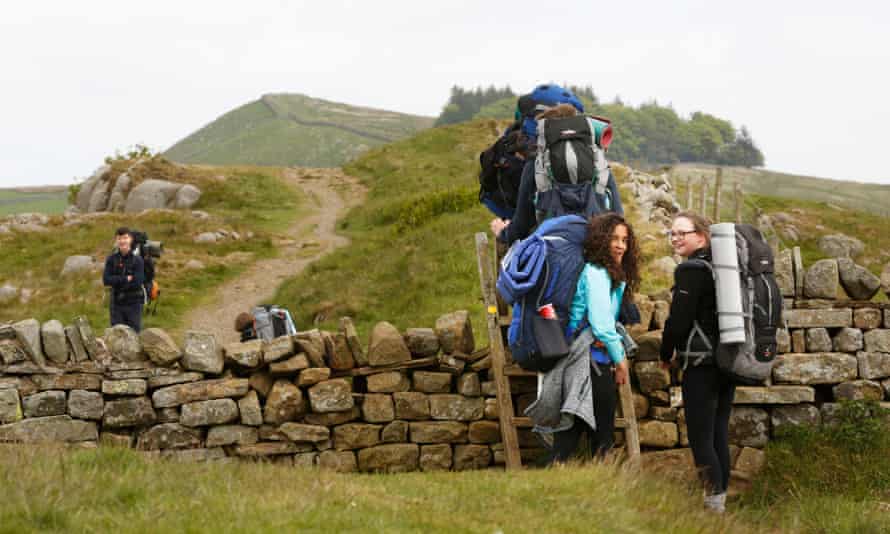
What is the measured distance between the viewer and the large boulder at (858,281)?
812 cm

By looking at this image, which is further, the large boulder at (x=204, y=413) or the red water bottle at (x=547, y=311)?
the large boulder at (x=204, y=413)

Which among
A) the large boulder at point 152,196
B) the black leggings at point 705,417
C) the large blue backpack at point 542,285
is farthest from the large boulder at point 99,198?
the black leggings at point 705,417

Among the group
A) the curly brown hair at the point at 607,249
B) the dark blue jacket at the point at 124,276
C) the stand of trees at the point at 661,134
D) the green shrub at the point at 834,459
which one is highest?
the stand of trees at the point at 661,134

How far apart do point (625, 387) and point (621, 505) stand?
178 cm

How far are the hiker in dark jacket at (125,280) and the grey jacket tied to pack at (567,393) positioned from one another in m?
7.29

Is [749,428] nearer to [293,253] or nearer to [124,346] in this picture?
[124,346]

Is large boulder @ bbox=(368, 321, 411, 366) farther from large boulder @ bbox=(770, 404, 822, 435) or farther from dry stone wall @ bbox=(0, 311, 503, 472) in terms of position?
large boulder @ bbox=(770, 404, 822, 435)

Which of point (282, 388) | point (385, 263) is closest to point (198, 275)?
point (385, 263)

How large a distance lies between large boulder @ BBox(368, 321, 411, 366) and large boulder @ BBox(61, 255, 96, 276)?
605 inches

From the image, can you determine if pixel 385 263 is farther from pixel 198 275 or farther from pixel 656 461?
pixel 656 461

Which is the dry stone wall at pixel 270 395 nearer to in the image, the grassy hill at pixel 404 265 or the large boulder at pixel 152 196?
the grassy hill at pixel 404 265

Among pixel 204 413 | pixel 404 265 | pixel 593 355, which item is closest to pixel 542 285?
pixel 593 355

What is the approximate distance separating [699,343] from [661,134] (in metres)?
130

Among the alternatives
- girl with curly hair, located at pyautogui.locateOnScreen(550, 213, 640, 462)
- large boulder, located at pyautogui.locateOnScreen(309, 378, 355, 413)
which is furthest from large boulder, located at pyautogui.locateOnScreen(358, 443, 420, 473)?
girl with curly hair, located at pyautogui.locateOnScreen(550, 213, 640, 462)
